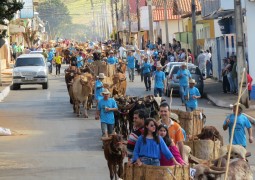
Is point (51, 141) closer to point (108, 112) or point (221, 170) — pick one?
point (108, 112)

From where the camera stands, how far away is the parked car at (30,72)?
43156 millimetres

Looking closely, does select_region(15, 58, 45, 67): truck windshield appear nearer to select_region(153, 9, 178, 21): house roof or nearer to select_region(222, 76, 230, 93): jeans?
select_region(222, 76, 230, 93): jeans

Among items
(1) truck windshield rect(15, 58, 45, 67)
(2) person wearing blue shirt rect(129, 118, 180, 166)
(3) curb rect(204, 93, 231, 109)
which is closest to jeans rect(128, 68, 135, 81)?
(1) truck windshield rect(15, 58, 45, 67)

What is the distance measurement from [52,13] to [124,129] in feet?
531

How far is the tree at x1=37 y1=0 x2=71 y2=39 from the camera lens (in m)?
175

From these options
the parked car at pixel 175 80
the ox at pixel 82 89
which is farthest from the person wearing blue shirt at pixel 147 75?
the ox at pixel 82 89

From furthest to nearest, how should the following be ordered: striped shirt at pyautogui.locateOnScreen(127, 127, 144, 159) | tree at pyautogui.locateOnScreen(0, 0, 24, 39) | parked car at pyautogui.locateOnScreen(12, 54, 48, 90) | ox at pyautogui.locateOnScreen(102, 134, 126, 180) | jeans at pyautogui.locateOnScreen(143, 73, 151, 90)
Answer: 1. parked car at pyautogui.locateOnScreen(12, 54, 48, 90)
2. jeans at pyautogui.locateOnScreen(143, 73, 151, 90)
3. tree at pyautogui.locateOnScreen(0, 0, 24, 39)
4. ox at pyautogui.locateOnScreen(102, 134, 126, 180)
5. striped shirt at pyautogui.locateOnScreen(127, 127, 144, 159)

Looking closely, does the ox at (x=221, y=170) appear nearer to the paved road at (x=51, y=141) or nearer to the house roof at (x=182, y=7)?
the paved road at (x=51, y=141)

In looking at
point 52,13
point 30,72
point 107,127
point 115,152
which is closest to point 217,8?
point 30,72

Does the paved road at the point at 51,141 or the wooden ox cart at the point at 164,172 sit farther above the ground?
the wooden ox cart at the point at 164,172

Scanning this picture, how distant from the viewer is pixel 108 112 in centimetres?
2059

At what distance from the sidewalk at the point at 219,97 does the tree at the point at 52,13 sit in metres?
124

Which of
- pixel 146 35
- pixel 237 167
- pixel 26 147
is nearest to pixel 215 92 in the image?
pixel 26 147

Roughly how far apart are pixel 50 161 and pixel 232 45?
2278 cm
